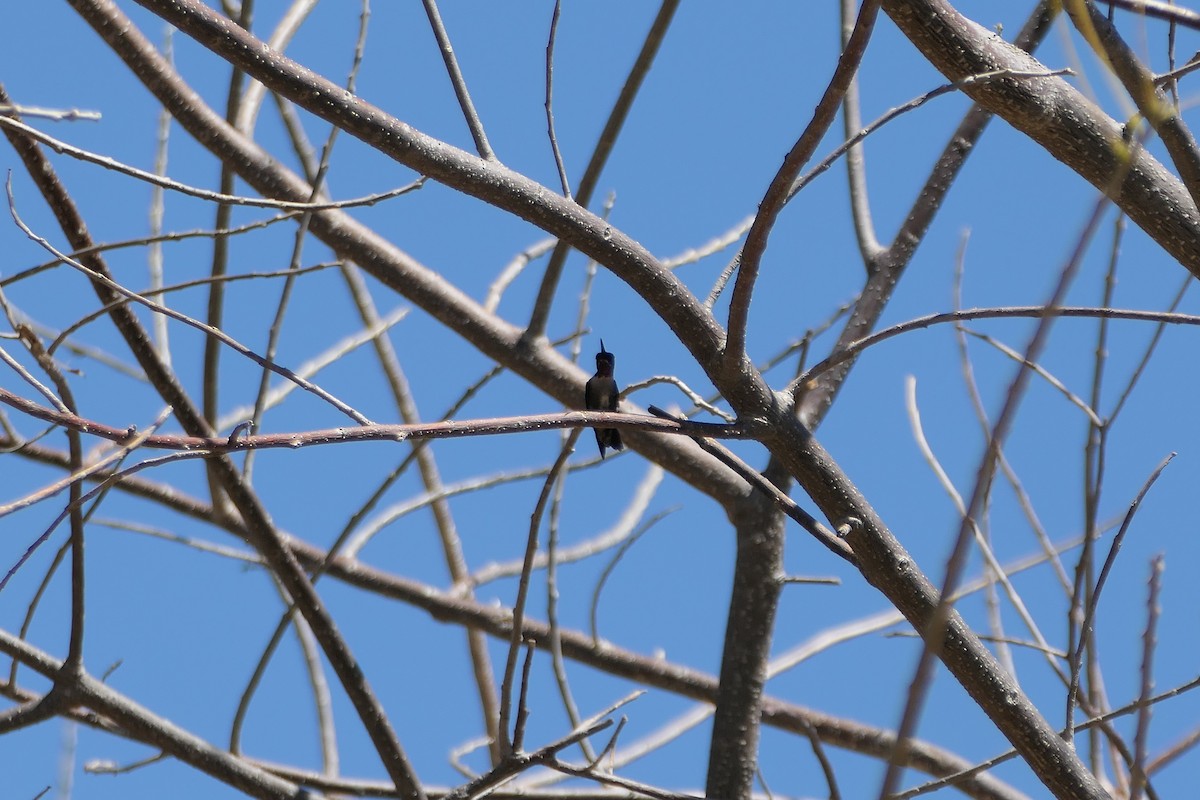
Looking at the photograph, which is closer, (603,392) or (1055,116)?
(1055,116)

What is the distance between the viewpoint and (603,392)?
2867 millimetres

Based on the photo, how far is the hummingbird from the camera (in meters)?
2.84

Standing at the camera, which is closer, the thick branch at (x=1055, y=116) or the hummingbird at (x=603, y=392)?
the thick branch at (x=1055, y=116)

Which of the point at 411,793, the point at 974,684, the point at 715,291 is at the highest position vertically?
the point at 715,291

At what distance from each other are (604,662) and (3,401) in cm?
242

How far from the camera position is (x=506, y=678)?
208 cm

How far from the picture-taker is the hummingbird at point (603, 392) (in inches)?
112

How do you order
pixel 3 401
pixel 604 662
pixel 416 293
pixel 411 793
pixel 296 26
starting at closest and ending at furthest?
pixel 3 401 → pixel 411 793 → pixel 416 293 → pixel 296 26 → pixel 604 662

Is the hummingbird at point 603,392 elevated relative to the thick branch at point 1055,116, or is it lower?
elevated

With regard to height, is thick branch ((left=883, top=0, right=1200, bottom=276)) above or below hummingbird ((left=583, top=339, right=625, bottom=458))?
below

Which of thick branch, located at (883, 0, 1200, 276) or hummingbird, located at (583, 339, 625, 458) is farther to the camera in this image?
hummingbird, located at (583, 339, 625, 458)

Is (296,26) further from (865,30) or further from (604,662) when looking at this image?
(865,30)

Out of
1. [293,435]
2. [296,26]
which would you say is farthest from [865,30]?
[296,26]

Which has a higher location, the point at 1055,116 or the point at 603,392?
the point at 603,392
